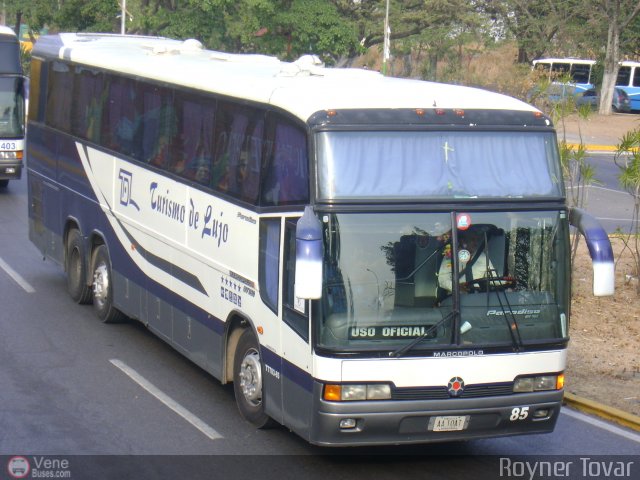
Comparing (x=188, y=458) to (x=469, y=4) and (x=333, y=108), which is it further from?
(x=469, y=4)

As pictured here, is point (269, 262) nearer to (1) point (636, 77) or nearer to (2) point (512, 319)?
(2) point (512, 319)

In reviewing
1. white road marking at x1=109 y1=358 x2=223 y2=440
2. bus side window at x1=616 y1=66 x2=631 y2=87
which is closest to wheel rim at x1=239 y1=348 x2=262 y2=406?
white road marking at x1=109 y1=358 x2=223 y2=440

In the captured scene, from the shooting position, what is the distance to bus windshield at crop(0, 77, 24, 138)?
2230 centimetres

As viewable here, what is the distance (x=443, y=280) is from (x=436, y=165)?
84 centimetres

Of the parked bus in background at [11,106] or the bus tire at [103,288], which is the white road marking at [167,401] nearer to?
the bus tire at [103,288]

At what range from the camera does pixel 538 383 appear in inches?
306

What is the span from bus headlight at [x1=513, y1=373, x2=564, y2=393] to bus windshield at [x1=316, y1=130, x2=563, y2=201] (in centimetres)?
136

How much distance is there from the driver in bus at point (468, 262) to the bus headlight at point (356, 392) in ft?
2.78

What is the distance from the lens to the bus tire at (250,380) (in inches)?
337

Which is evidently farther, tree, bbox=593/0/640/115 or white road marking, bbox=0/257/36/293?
tree, bbox=593/0/640/115

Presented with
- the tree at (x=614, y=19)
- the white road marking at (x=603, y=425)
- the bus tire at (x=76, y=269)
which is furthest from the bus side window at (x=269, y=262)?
the tree at (x=614, y=19)

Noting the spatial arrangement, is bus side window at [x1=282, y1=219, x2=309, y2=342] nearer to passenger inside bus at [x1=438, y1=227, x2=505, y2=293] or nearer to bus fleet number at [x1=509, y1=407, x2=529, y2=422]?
passenger inside bus at [x1=438, y1=227, x2=505, y2=293]

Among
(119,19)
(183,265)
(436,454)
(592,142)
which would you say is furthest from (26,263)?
(119,19)

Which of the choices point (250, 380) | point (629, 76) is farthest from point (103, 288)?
point (629, 76)
